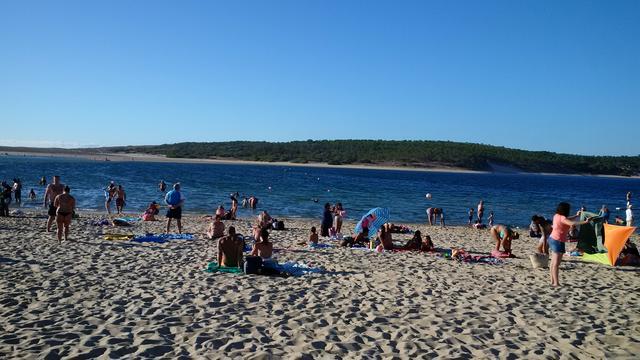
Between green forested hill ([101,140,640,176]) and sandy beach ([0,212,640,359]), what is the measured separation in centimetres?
10260

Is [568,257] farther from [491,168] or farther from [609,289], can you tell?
[491,168]

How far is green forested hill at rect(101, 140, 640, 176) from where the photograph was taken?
11181 cm

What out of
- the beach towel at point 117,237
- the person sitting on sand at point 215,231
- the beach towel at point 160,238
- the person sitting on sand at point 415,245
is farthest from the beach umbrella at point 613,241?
the beach towel at point 117,237

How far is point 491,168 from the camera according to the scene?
110312 mm

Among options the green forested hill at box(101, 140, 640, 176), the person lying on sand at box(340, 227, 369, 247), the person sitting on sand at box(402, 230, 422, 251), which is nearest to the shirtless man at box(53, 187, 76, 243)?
the person lying on sand at box(340, 227, 369, 247)

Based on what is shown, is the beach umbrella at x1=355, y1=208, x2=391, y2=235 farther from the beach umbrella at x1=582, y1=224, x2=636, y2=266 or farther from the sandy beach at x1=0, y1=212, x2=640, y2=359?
the beach umbrella at x1=582, y1=224, x2=636, y2=266

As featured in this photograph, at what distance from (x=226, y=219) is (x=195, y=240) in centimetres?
688

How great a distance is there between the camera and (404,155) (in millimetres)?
115188

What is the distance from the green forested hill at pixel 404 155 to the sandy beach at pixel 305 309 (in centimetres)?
10260

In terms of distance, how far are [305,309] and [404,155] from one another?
111 meters

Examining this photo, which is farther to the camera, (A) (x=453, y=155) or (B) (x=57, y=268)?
(A) (x=453, y=155)

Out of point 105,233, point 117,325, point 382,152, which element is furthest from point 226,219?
point 382,152

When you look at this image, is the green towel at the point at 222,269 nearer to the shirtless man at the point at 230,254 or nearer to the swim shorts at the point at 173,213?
the shirtless man at the point at 230,254

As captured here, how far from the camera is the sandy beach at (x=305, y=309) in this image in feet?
16.4
